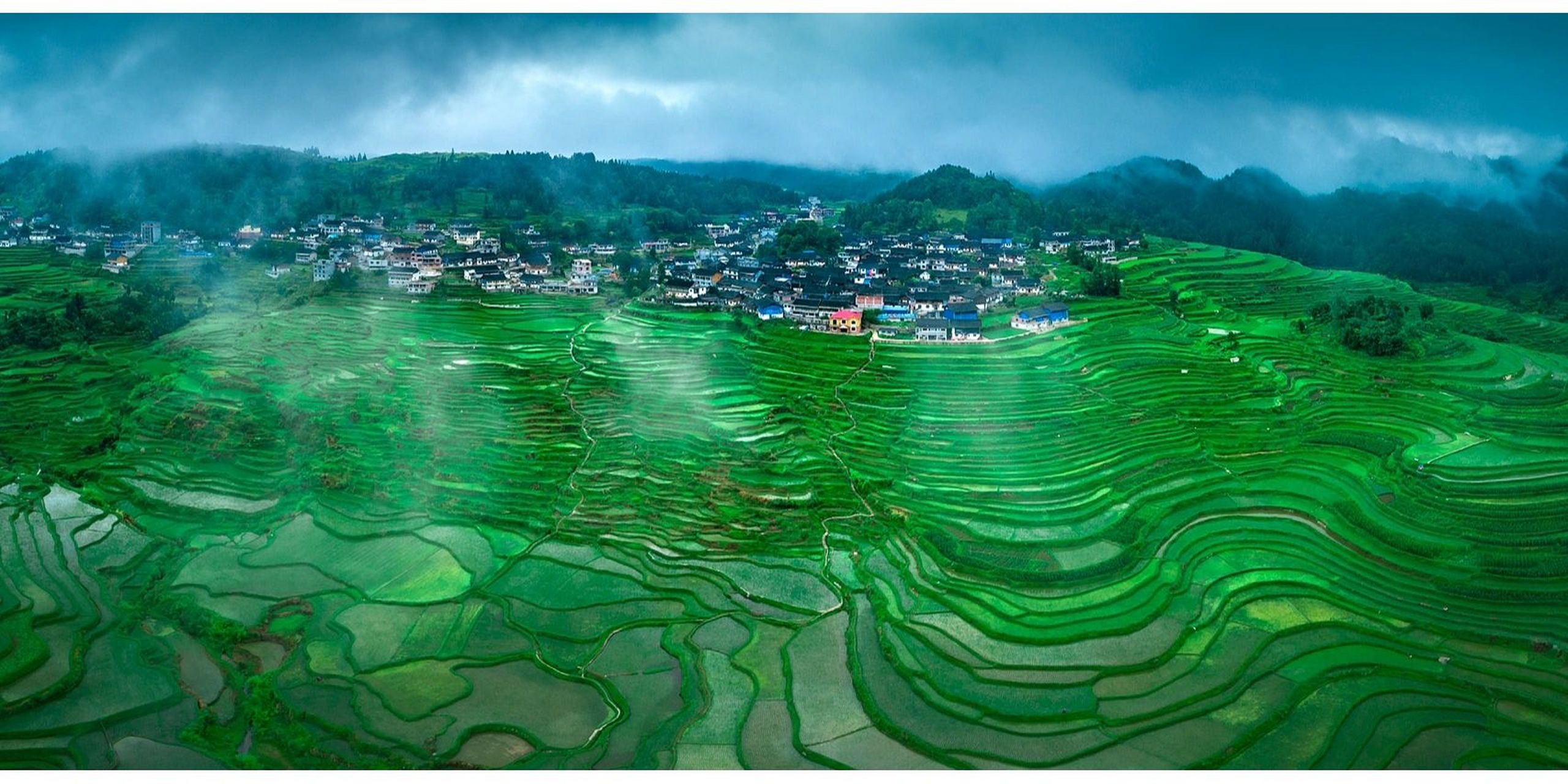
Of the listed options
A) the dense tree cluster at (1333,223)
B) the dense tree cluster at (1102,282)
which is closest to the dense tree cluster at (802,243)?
the dense tree cluster at (1333,223)

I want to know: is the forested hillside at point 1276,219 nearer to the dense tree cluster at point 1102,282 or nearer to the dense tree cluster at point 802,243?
the dense tree cluster at point 802,243

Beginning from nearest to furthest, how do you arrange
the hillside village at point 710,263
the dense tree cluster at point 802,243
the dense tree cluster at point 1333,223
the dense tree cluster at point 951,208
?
1. the hillside village at point 710,263
2. the dense tree cluster at point 1333,223
3. the dense tree cluster at point 802,243
4. the dense tree cluster at point 951,208

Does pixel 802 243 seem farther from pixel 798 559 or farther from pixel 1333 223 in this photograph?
pixel 798 559

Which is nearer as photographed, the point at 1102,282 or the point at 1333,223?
the point at 1102,282

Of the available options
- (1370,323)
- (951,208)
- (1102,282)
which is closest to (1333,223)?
(951,208)

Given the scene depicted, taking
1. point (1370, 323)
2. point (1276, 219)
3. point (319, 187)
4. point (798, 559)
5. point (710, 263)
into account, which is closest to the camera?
point (798, 559)
